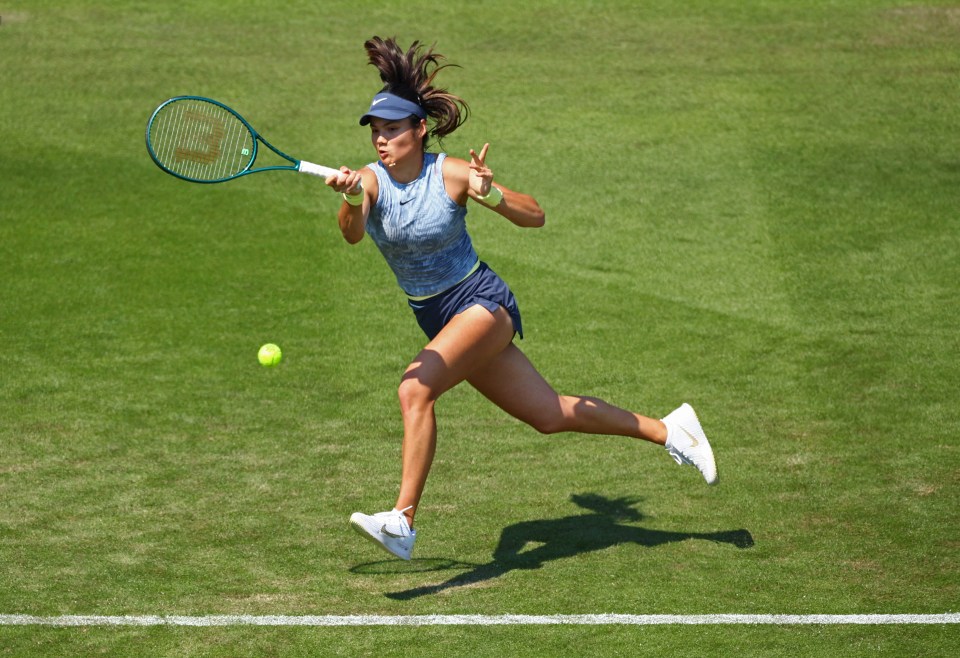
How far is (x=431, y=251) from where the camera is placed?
24.1 feet

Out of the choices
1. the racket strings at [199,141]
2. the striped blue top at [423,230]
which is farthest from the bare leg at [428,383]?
the racket strings at [199,141]

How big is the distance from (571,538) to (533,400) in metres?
0.89

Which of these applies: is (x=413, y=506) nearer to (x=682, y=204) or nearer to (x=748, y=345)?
(x=748, y=345)

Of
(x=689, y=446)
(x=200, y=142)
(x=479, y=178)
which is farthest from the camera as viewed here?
(x=200, y=142)

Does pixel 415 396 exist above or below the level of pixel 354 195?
Answer: below

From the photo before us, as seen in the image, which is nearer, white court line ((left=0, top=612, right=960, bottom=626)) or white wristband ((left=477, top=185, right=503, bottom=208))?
white court line ((left=0, top=612, right=960, bottom=626))

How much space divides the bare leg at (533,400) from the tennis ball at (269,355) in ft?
9.31

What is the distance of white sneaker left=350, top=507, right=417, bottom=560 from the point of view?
272 inches

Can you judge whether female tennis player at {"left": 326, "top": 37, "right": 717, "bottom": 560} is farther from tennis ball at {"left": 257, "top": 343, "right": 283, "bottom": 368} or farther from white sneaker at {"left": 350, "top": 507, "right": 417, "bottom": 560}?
tennis ball at {"left": 257, "top": 343, "right": 283, "bottom": 368}

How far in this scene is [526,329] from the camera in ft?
36.1

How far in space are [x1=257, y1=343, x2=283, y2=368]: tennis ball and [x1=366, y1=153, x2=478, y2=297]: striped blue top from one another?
288 centimetres

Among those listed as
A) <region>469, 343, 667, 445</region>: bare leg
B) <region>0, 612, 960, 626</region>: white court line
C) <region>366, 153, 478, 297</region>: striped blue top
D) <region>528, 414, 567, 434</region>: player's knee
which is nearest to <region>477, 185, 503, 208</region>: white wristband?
<region>366, 153, 478, 297</region>: striped blue top

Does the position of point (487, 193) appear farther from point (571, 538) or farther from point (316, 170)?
point (571, 538)

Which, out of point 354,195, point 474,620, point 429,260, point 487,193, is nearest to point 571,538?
point 474,620
